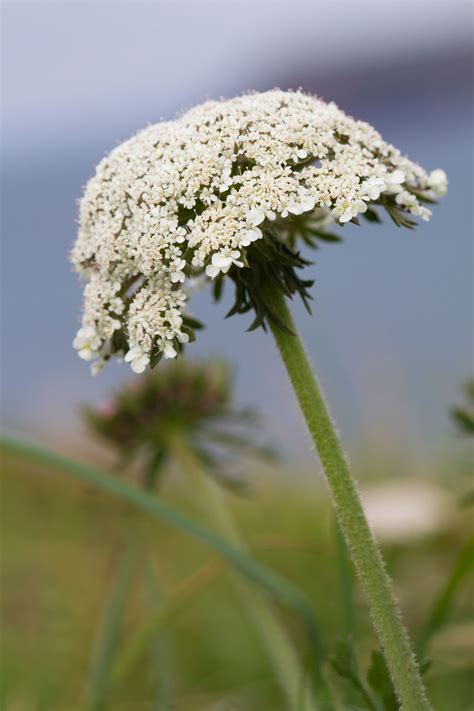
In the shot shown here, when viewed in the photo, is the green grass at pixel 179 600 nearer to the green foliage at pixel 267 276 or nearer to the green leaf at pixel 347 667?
the green leaf at pixel 347 667

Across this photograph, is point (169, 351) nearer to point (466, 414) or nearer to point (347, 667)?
point (347, 667)

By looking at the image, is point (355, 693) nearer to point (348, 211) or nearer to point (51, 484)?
point (348, 211)

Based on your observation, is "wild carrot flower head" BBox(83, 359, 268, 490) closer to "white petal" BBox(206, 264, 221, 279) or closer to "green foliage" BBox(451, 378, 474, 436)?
"green foliage" BBox(451, 378, 474, 436)

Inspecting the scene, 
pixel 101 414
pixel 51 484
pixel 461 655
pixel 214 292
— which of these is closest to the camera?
pixel 214 292

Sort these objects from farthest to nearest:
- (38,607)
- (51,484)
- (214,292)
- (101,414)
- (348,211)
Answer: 1. (51,484)
2. (38,607)
3. (101,414)
4. (214,292)
5. (348,211)

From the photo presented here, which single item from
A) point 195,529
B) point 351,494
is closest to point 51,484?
point 195,529

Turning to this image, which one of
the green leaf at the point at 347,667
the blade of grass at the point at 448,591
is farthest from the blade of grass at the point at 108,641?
the green leaf at the point at 347,667

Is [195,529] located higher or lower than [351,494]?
higher

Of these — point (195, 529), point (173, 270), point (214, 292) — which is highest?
point (214, 292)
